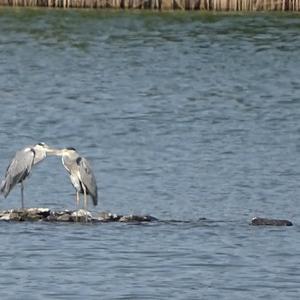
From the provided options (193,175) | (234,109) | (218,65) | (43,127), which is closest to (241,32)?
(218,65)

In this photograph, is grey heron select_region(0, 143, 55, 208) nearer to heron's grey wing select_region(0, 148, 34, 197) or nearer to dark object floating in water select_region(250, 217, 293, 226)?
heron's grey wing select_region(0, 148, 34, 197)

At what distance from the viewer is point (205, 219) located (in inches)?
537

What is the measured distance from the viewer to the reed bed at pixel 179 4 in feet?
101

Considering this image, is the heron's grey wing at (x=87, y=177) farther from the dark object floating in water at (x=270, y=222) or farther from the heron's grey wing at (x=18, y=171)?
the dark object floating in water at (x=270, y=222)

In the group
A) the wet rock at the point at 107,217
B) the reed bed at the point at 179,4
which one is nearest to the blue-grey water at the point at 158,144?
the wet rock at the point at 107,217

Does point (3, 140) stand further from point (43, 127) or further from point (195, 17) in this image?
point (195, 17)

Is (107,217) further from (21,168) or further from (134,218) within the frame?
(21,168)

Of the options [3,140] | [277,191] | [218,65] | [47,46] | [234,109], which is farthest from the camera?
[47,46]

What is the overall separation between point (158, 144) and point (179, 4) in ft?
42.6

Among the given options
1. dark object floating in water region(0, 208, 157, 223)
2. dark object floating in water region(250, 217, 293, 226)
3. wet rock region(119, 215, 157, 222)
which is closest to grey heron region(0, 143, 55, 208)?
dark object floating in water region(0, 208, 157, 223)

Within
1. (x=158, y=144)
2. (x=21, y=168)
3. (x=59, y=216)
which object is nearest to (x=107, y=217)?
(x=59, y=216)

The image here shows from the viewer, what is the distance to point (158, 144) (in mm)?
18797

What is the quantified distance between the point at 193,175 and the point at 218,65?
11121 mm

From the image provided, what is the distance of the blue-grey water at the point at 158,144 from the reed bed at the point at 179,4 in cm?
21
